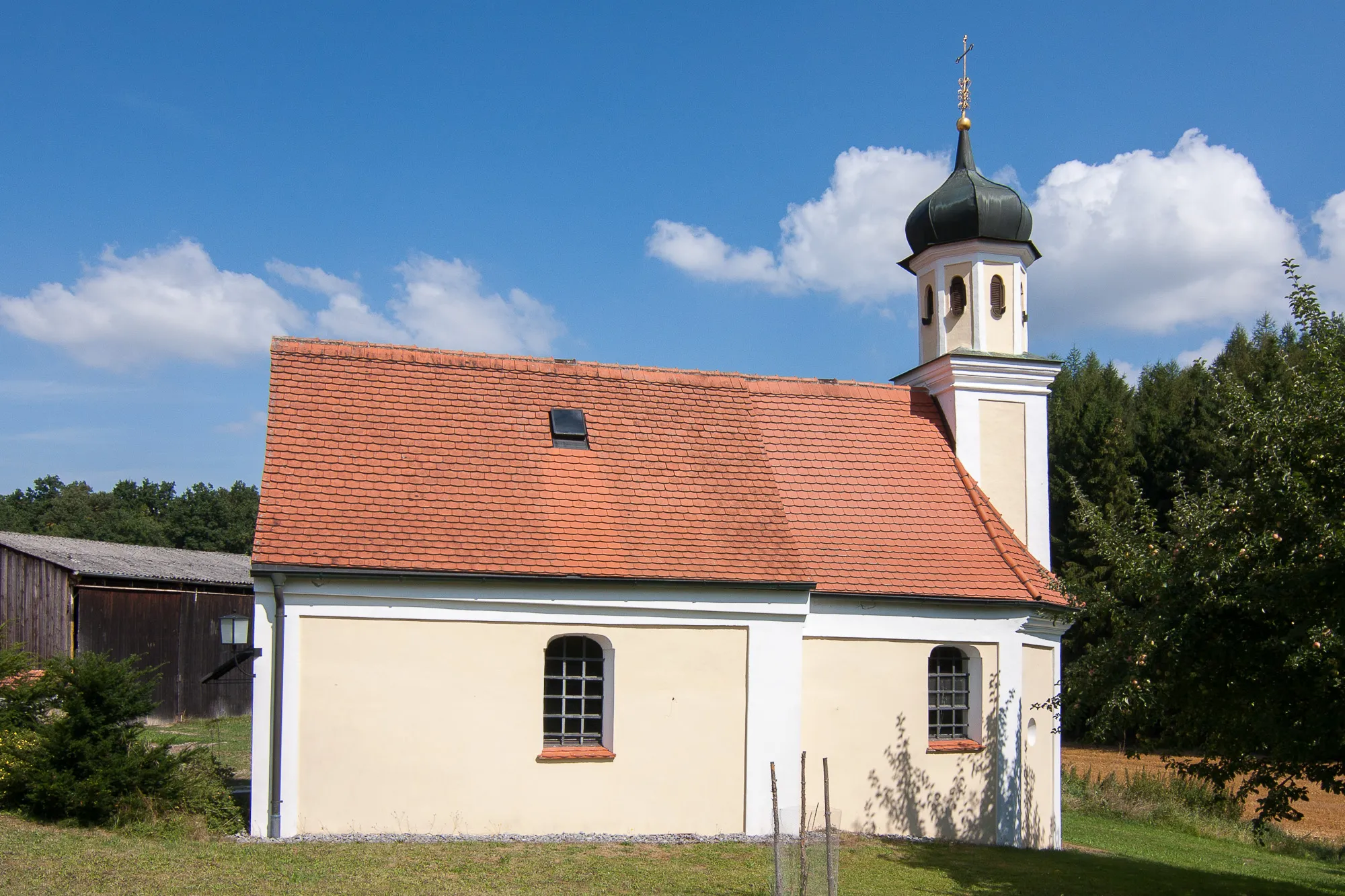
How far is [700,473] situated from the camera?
1589 cm

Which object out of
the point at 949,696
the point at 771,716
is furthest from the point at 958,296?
the point at 771,716

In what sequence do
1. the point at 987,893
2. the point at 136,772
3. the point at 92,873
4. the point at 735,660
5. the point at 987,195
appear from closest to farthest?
1. the point at 92,873
2. the point at 987,893
3. the point at 136,772
4. the point at 735,660
5. the point at 987,195

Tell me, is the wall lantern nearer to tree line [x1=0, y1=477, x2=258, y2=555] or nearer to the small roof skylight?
the small roof skylight

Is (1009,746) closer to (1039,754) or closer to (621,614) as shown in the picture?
(1039,754)

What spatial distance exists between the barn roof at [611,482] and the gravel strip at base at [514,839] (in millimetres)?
3218

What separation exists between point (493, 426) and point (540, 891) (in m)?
6.83

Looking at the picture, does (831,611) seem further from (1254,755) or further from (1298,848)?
(1298,848)

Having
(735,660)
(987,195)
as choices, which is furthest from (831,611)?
(987,195)

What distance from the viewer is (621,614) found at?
14195mm

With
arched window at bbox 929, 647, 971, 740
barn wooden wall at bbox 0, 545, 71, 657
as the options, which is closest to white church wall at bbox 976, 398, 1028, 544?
arched window at bbox 929, 647, 971, 740

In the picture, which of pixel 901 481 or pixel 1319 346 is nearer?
pixel 1319 346

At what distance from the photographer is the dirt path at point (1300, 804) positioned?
22.6m

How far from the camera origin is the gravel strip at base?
12.9 meters

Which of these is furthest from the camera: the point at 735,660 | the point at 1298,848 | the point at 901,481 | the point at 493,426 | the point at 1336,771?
the point at 1298,848
